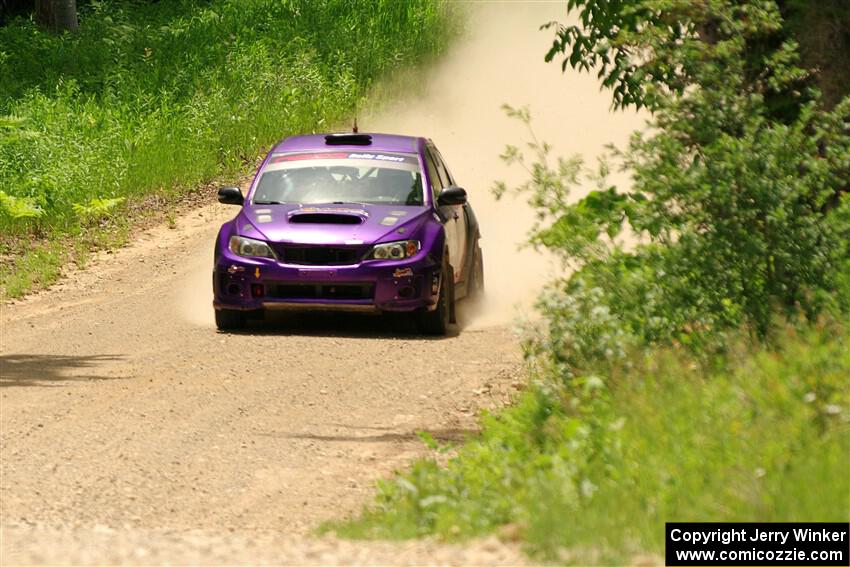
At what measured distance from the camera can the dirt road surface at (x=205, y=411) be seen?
727cm

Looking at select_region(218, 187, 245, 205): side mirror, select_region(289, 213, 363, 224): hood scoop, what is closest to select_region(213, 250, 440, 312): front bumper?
select_region(289, 213, 363, 224): hood scoop

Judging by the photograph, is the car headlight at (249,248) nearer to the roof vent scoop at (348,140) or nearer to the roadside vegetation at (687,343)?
the roof vent scoop at (348,140)

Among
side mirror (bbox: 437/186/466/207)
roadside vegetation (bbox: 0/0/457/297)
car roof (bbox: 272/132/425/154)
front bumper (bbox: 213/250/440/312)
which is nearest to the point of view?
front bumper (bbox: 213/250/440/312)

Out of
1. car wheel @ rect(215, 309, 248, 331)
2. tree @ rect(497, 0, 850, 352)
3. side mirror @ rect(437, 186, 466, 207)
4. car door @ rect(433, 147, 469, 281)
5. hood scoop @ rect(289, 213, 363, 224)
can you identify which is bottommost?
car wheel @ rect(215, 309, 248, 331)

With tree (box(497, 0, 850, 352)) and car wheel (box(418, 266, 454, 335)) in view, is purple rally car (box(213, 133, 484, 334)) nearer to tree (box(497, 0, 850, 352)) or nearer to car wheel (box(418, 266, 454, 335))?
car wheel (box(418, 266, 454, 335))

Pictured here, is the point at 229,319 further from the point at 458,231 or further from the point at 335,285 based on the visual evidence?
the point at 458,231

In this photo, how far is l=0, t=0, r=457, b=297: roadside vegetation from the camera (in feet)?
65.8

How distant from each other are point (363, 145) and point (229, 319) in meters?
2.47

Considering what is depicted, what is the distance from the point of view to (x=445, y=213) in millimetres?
15141

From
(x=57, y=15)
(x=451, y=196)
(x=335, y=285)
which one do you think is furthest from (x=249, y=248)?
(x=57, y=15)

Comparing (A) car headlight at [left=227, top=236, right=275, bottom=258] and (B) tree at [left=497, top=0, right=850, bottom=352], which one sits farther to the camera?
(A) car headlight at [left=227, top=236, right=275, bottom=258]

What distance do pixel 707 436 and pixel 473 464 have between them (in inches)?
72.8

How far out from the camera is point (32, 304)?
16.7 m

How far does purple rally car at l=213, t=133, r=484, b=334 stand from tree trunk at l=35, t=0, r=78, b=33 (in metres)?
16.7
